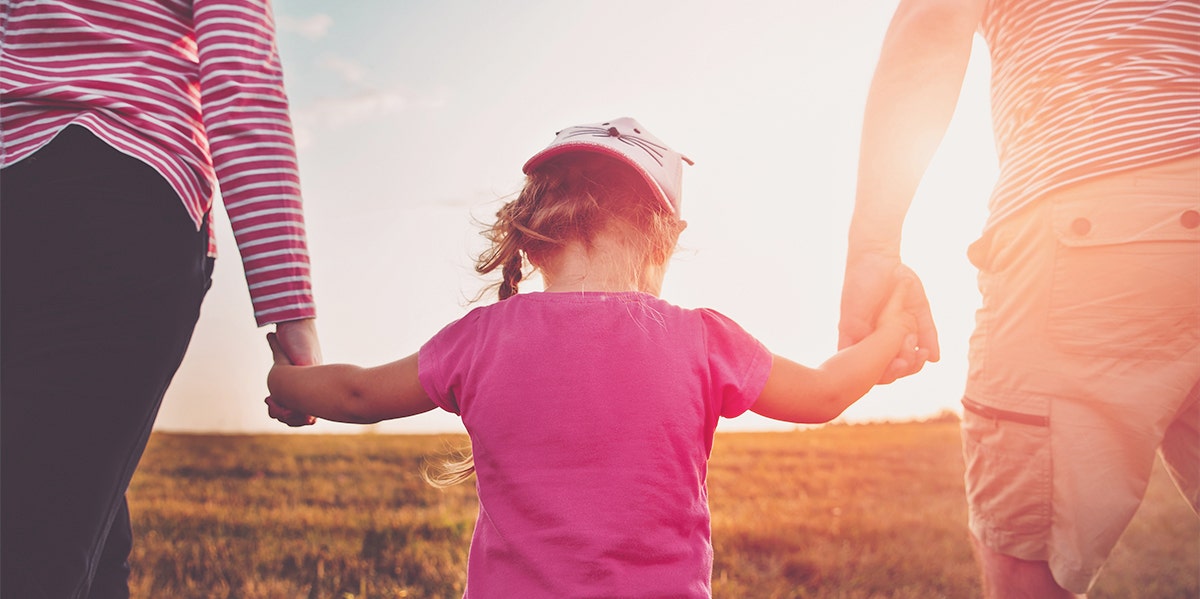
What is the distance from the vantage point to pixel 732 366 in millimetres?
1948

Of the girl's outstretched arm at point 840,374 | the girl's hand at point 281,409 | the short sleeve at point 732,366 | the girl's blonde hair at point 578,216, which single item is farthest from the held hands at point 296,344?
the girl's outstretched arm at point 840,374

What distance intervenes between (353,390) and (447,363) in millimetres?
267

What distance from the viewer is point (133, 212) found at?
1.74 m

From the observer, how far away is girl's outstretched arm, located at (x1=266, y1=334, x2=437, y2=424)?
198 centimetres

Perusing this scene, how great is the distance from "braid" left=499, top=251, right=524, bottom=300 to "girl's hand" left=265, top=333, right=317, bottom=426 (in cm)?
62

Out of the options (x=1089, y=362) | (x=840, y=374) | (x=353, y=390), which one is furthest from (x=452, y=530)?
(x=1089, y=362)

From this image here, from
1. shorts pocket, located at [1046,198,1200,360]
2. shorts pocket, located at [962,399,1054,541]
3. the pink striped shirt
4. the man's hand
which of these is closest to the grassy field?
the pink striped shirt

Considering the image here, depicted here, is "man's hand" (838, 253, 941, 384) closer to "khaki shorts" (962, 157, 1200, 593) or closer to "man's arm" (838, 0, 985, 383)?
"man's arm" (838, 0, 985, 383)

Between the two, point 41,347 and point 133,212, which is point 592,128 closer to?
point 133,212

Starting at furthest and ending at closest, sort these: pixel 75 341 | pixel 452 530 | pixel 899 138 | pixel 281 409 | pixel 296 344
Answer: pixel 452 530
pixel 899 138
pixel 281 409
pixel 296 344
pixel 75 341

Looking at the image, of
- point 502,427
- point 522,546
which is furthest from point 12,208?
point 522,546

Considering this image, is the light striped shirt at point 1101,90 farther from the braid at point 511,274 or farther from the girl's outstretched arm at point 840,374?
the braid at point 511,274

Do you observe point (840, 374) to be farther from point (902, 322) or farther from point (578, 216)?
point (578, 216)

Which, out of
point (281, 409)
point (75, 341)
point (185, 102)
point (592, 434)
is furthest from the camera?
point (281, 409)
